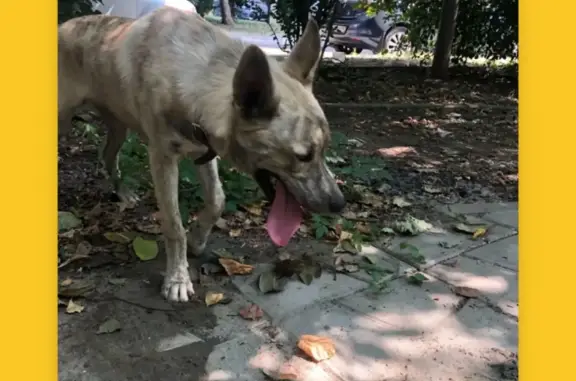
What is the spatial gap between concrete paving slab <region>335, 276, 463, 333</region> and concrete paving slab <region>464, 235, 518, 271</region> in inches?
21.6

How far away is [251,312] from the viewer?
3.63m

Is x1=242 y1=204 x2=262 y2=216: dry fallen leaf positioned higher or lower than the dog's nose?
lower

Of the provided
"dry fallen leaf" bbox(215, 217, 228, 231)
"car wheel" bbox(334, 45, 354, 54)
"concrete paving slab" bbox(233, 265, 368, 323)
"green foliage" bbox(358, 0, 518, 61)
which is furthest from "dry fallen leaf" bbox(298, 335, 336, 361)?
"car wheel" bbox(334, 45, 354, 54)

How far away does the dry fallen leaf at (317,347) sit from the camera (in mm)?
3207

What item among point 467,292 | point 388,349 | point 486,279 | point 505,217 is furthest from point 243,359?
point 505,217

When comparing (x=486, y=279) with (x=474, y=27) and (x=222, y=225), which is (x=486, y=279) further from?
(x=474, y=27)

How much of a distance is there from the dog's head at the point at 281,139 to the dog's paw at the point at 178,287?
73 centimetres

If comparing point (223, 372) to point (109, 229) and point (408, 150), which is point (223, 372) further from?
point (408, 150)

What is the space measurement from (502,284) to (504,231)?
0.99 meters

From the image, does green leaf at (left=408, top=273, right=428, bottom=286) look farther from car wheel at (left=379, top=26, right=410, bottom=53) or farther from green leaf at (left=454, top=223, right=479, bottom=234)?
car wheel at (left=379, top=26, right=410, bottom=53)

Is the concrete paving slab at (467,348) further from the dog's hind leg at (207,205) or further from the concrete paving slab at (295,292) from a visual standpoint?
the dog's hind leg at (207,205)

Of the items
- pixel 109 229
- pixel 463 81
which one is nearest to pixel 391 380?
pixel 109 229

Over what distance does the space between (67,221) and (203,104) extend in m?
1.91

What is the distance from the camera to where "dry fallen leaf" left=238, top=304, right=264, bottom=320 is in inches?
141
